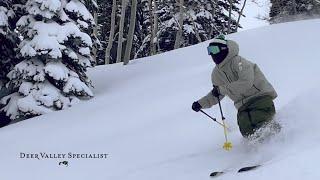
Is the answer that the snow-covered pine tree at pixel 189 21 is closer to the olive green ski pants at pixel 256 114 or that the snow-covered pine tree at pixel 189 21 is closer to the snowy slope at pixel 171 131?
the snowy slope at pixel 171 131

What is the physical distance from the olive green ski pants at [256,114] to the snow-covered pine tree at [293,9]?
76.7ft

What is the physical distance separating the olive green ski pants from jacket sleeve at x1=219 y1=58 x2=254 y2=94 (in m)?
0.21

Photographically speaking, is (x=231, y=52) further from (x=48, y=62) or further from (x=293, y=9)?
(x=293, y=9)

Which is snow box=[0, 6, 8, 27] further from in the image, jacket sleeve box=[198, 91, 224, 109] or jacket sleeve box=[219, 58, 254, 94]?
jacket sleeve box=[219, 58, 254, 94]

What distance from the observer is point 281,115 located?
6.34 metres

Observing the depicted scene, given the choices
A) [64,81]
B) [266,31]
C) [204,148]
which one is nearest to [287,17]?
[266,31]

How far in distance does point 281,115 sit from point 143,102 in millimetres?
5497

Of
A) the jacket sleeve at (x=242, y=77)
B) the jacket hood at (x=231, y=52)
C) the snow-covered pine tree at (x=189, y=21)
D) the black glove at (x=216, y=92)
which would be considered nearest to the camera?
the jacket sleeve at (x=242, y=77)

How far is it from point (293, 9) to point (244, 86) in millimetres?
24898

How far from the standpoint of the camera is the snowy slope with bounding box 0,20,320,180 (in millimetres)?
5750

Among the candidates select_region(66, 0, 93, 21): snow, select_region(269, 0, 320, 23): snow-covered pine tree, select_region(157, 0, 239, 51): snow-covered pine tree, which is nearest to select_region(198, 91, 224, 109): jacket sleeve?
select_region(66, 0, 93, 21): snow

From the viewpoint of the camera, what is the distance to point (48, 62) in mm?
14383

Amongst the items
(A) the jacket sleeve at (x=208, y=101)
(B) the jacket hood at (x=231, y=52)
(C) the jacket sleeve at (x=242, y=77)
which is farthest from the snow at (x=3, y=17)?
(C) the jacket sleeve at (x=242, y=77)

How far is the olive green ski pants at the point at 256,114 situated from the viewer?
6168 mm
